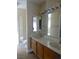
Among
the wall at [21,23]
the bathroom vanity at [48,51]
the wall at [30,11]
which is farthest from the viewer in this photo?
the wall at [21,23]

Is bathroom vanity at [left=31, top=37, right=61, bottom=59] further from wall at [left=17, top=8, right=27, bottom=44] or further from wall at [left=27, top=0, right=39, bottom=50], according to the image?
wall at [left=17, top=8, right=27, bottom=44]

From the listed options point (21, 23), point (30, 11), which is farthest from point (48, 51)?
point (21, 23)

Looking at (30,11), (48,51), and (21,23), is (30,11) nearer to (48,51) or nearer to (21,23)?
(21,23)

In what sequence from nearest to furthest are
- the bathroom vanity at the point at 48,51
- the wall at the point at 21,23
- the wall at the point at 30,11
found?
the bathroom vanity at the point at 48,51, the wall at the point at 30,11, the wall at the point at 21,23

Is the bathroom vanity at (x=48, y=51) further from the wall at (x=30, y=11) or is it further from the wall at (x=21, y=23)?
the wall at (x=21, y=23)

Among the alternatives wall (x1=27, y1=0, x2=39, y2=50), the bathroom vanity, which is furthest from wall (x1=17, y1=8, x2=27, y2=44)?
the bathroom vanity

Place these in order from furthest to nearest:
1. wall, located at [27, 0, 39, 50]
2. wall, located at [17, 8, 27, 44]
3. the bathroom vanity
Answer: wall, located at [17, 8, 27, 44], wall, located at [27, 0, 39, 50], the bathroom vanity

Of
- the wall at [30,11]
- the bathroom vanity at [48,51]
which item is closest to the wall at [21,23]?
the wall at [30,11]
